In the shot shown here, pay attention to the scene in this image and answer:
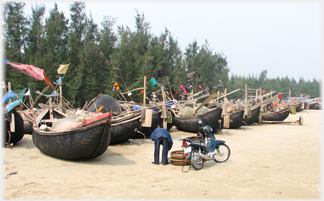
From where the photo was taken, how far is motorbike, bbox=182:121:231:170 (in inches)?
303

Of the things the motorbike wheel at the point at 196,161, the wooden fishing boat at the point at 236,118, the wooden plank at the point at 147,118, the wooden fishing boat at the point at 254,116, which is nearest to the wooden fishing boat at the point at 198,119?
the wooden fishing boat at the point at 236,118

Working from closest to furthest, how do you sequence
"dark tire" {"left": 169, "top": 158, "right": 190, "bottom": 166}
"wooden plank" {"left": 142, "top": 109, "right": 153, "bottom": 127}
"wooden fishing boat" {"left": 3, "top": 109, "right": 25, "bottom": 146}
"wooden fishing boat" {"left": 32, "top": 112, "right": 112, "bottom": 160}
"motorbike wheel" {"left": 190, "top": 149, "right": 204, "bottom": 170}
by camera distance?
"motorbike wheel" {"left": 190, "top": 149, "right": 204, "bottom": 170}
"wooden fishing boat" {"left": 32, "top": 112, "right": 112, "bottom": 160}
"dark tire" {"left": 169, "top": 158, "right": 190, "bottom": 166}
"wooden fishing boat" {"left": 3, "top": 109, "right": 25, "bottom": 146}
"wooden plank" {"left": 142, "top": 109, "right": 153, "bottom": 127}

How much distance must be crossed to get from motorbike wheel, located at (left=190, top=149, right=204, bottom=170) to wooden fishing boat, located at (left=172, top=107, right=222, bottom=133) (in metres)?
8.01

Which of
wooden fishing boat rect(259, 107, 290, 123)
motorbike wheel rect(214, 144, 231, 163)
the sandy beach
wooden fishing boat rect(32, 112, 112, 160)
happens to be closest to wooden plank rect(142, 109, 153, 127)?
the sandy beach

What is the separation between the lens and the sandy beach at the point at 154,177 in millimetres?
5539

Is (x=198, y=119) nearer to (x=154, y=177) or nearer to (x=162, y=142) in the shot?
(x=162, y=142)

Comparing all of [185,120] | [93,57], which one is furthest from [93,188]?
[93,57]

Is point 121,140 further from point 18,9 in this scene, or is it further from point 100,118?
point 18,9

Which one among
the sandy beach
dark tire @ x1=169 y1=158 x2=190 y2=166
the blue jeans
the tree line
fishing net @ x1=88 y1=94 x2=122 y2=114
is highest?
the tree line

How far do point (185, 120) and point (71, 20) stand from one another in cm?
2206

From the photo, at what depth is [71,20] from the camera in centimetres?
3194

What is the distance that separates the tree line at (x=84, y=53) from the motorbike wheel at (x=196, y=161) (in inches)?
592

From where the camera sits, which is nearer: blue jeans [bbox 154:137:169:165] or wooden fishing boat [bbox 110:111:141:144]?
blue jeans [bbox 154:137:169:165]

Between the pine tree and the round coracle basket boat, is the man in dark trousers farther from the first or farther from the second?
the pine tree
